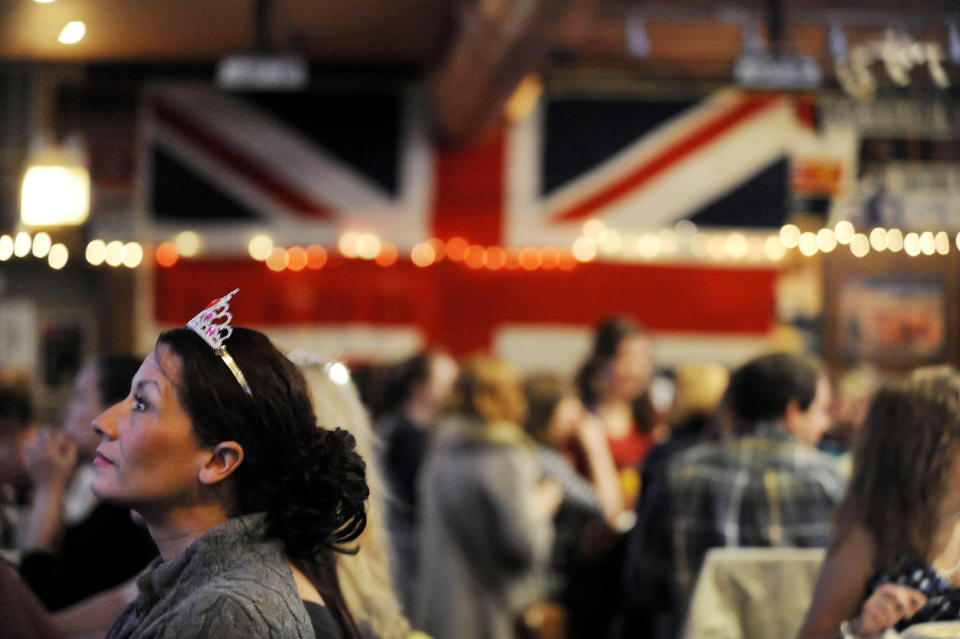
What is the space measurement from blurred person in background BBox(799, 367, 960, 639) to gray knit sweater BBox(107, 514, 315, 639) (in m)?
1.06

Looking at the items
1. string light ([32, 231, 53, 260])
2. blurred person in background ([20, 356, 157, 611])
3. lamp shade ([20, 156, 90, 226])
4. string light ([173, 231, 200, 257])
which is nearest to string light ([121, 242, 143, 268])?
string light ([173, 231, 200, 257])

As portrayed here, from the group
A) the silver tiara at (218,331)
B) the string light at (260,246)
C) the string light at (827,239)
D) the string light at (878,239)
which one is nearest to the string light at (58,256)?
the string light at (260,246)

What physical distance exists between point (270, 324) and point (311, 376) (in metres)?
4.23

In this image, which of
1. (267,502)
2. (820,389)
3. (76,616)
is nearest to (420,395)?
(820,389)

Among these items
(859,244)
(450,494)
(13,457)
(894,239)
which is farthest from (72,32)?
(894,239)

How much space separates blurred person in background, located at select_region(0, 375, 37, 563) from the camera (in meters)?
2.75

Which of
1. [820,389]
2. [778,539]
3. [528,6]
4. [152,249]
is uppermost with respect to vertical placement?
[528,6]

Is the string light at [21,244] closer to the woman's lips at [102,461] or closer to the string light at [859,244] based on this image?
the string light at [859,244]

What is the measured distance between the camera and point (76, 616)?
6.64 feet

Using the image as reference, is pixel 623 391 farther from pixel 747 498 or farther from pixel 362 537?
pixel 362 537

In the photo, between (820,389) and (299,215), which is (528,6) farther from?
(299,215)

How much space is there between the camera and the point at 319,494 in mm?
1538

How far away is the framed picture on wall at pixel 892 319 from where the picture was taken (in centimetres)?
666

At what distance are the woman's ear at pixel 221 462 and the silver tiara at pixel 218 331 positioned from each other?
0.26ft
